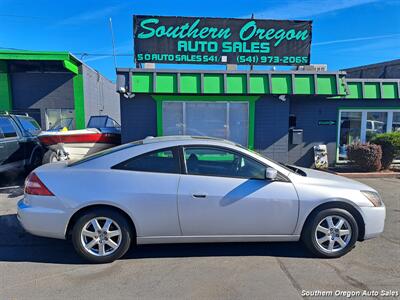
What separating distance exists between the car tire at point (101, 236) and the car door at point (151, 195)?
0.63 ft

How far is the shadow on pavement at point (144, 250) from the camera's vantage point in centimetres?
375

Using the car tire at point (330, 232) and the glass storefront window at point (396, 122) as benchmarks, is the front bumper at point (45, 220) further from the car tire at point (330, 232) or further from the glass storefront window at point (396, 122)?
the glass storefront window at point (396, 122)

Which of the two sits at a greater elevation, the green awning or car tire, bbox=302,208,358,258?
the green awning

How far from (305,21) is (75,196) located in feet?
29.8

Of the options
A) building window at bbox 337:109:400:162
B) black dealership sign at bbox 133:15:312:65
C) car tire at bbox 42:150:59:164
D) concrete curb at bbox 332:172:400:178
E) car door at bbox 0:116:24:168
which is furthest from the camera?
building window at bbox 337:109:400:162

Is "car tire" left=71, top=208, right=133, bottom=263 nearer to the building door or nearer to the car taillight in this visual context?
the car taillight

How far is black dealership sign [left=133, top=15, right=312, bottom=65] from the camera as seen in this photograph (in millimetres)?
9148

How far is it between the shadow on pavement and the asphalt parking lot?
0.5 inches

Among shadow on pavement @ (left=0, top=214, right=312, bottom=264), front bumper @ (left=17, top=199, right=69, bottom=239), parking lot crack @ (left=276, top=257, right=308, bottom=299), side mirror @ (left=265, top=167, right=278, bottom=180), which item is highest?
side mirror @ (left=265, top=167, right=278, bottom=180)

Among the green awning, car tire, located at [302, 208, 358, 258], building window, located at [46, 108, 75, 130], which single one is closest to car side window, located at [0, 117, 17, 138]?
the green awning

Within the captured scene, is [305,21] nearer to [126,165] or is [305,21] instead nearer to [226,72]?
[226,72]

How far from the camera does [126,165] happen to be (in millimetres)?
3645

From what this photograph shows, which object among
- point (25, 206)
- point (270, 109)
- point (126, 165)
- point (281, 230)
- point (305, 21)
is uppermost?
point (305, 21)

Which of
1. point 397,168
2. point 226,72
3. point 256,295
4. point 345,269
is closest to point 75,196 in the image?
point 256,295
